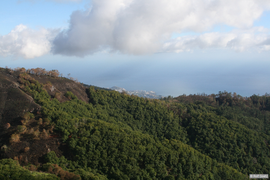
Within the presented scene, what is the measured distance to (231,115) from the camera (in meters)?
48.1

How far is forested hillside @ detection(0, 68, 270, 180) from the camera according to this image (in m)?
19.1

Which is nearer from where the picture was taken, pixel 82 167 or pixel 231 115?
pixel 82 167

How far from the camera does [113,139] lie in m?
23.4

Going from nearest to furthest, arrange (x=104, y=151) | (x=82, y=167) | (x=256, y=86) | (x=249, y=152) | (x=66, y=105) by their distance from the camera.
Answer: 1. (x=82, y=167)
2. (x=104, y=151)
3. (x=66, y=105)
4. (x=249, y=152)
5. (x=256, y=86)

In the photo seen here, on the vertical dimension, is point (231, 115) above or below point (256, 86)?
below

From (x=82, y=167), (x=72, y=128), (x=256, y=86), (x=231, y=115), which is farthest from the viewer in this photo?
(x=256, y=86)

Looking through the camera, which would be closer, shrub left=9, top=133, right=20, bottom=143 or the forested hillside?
shrub left=9, top=133, right=20, bottom=143

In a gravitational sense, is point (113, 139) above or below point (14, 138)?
below

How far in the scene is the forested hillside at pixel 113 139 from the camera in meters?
19.1

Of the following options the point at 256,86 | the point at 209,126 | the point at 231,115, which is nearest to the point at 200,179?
the point at 209,126

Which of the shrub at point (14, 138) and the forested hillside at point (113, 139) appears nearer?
the shrub at point (14, 138)

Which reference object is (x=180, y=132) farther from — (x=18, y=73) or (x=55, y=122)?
(x=18, y=73)

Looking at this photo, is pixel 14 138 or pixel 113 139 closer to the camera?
pixel 14 138

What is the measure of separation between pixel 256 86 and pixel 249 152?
5957 inches
